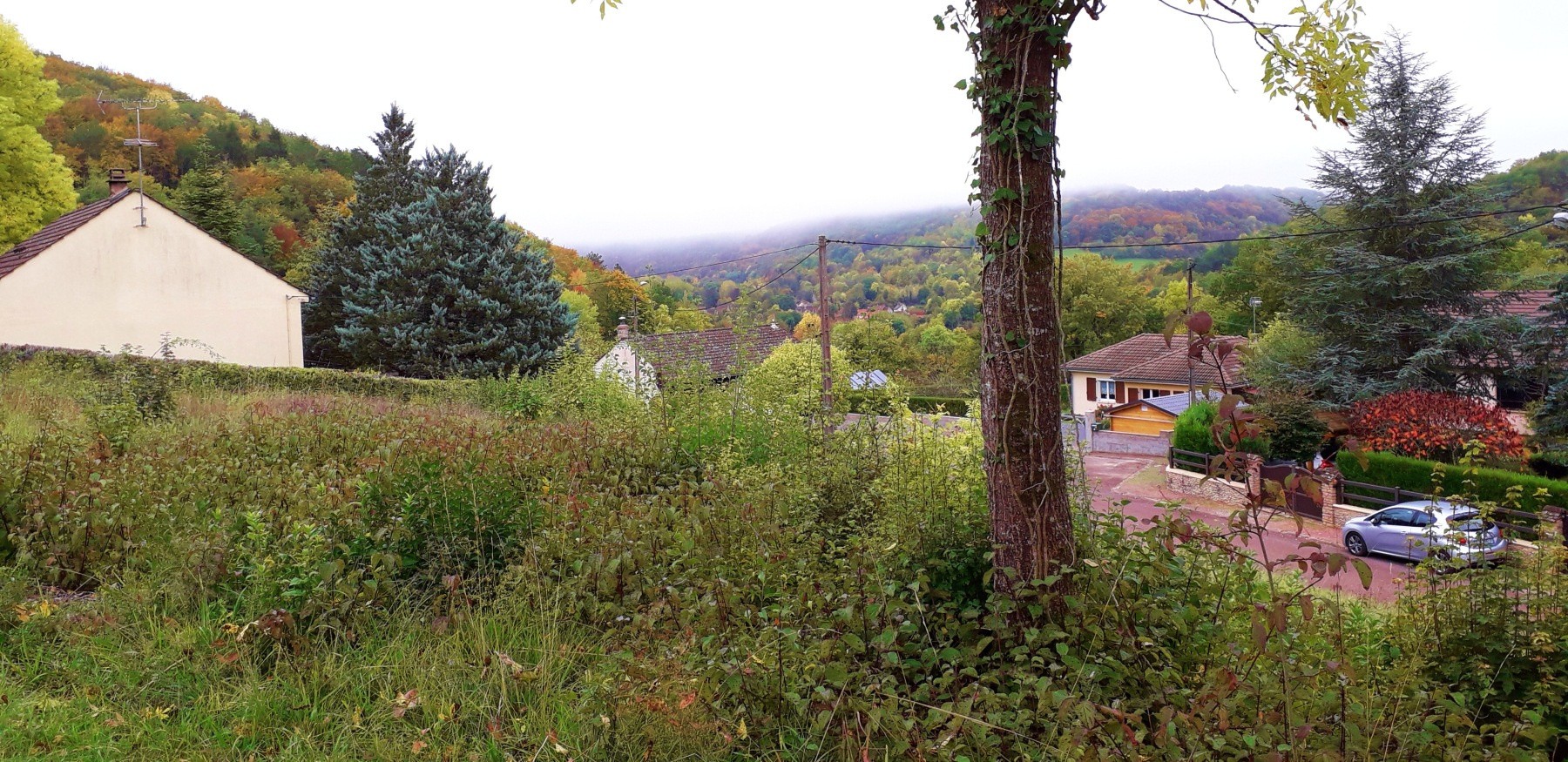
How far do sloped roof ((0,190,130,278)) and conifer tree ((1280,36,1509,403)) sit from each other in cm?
3025

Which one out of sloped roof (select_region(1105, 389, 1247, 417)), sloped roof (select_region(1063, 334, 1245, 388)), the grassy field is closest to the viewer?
the grassy field

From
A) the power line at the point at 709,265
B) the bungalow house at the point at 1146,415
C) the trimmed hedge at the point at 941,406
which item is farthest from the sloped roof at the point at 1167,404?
the power line at the point at 709,265

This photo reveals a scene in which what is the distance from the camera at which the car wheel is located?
14.1 meters

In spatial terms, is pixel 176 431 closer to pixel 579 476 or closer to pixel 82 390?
pixel 82 390

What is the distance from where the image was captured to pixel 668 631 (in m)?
3.00

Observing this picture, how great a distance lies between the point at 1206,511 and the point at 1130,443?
14480 millimetres

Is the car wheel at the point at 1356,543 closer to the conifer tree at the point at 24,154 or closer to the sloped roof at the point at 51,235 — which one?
the sloped roof at the point at 51,235

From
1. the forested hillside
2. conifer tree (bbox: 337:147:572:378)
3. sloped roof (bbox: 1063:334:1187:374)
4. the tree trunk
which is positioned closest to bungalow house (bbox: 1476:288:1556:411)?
sloped roof (bbox: 1063:334:1187:374)

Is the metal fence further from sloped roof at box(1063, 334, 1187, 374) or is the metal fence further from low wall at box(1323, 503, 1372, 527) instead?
sloped roof at box(1063, 334, 1187, 374)

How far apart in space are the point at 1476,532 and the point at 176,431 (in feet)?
26.8

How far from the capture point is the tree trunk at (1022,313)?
295 cm

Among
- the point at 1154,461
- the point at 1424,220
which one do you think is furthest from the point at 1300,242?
the point at 1154,461

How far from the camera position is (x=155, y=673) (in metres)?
2.93

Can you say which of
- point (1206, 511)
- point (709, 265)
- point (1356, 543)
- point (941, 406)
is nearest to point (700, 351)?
point (941, 406)
